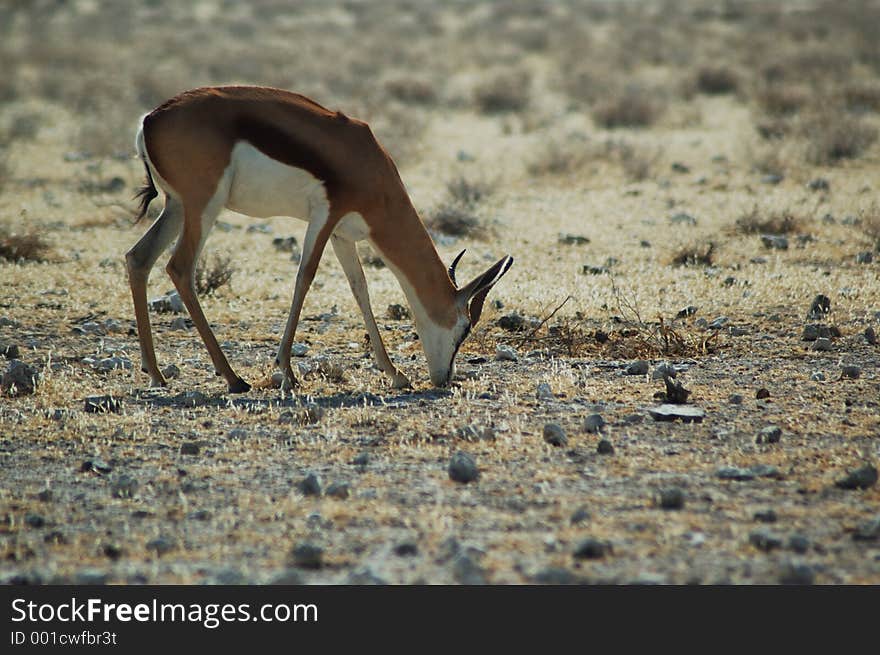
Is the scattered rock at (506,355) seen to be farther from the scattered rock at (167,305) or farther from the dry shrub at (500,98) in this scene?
the dry shrub at (500,98)

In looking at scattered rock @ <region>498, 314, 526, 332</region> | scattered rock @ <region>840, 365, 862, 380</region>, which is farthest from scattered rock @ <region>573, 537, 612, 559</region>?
scattered rock @ <region>498, 314, 526, 332</region>

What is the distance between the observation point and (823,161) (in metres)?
18.0

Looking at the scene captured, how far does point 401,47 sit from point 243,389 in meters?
31.9

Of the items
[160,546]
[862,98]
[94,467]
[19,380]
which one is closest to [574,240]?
[19,380]

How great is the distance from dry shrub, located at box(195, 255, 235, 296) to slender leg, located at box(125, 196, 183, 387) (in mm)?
2611

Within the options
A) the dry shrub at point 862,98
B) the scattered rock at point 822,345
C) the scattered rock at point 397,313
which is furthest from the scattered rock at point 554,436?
the dry shrub at point 862,98

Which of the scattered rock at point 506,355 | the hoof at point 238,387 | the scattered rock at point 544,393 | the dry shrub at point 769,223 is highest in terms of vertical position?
the dry shrub at point 769,223

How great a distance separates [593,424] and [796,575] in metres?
2.31

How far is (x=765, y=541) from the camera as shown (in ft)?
16.8

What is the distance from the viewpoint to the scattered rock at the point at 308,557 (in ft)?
16.5

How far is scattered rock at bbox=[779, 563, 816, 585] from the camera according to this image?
4.76 metres

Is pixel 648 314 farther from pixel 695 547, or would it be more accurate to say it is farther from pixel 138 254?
pixel 695 547

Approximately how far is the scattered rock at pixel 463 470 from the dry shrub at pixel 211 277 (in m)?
5.47

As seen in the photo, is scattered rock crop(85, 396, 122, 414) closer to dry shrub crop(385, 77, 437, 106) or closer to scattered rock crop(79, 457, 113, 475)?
scattered rock crop(79, 457, 113, 475)
